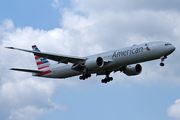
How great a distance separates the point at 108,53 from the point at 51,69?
→ 11.3 m

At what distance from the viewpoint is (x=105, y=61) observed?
48031 millimetres

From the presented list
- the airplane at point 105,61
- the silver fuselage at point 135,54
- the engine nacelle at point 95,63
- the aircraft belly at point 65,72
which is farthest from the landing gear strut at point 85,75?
the engine nacelle at point 95,63

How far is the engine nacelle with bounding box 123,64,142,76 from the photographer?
5484 cm

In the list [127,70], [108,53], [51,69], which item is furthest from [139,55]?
[51,69]

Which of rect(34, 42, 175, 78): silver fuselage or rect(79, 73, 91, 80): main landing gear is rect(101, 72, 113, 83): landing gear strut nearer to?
rect(79, 73, 91, 80): main landing gear

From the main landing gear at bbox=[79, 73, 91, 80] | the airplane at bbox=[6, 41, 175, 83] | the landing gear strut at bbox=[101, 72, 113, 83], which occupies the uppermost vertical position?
the airplane at bbox=[6, 41, 175, 83]

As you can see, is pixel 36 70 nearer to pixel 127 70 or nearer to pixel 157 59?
pixel 127 70

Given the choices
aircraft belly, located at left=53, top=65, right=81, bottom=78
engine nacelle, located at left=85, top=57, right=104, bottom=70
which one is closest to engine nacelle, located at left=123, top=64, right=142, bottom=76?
engine nacelle, located at left=85, top=57, right=104, bottom=70

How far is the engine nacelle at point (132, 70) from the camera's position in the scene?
54844mm

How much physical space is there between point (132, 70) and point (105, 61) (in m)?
8.41

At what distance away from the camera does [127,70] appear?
54.9 m

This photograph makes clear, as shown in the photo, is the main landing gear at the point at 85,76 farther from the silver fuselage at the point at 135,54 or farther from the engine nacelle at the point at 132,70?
the engine nacelle at the point at 132,70

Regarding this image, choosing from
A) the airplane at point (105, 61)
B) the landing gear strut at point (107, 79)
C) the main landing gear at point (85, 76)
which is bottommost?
the main landing gear at point (85, 76)

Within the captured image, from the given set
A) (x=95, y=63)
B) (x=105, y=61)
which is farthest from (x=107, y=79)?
(x=95, y=63)
